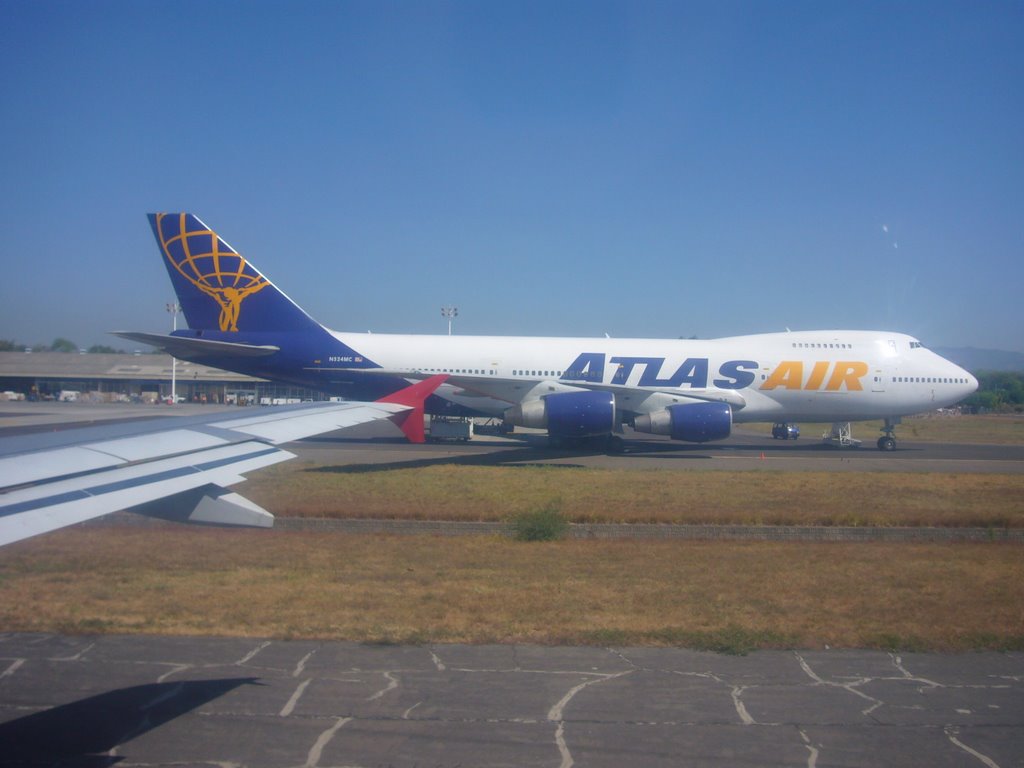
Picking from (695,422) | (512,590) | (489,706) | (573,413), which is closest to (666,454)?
(695,422)

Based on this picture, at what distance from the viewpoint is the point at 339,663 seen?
598 centimetres

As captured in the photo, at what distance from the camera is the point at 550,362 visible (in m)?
26.3

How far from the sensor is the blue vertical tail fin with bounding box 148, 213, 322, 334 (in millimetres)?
25109

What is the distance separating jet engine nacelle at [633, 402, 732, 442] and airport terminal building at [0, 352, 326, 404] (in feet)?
115

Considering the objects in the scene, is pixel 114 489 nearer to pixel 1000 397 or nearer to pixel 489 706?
pixel 489 706

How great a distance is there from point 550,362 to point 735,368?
5.93m

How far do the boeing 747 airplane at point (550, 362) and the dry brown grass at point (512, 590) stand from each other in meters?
13.9

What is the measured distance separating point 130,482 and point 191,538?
6.63m

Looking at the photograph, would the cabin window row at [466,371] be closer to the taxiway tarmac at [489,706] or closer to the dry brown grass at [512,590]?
the dry brown grass at [512,590]

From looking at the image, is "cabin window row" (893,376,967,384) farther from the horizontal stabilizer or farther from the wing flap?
the wing flap

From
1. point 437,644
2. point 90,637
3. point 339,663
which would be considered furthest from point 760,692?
point 90,637

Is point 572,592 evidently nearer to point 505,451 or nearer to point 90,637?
point 90,637

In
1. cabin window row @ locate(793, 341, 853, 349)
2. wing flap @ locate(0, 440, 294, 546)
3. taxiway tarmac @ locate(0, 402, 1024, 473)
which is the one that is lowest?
taxiway tarmac @ locate(0, 402, 1024, 473)

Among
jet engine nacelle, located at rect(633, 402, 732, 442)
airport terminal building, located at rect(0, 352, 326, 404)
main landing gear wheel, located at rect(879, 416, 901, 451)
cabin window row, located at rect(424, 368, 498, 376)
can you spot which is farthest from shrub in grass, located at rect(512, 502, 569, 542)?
airport terminal building, located at rect(0, 352, 326, 404)
